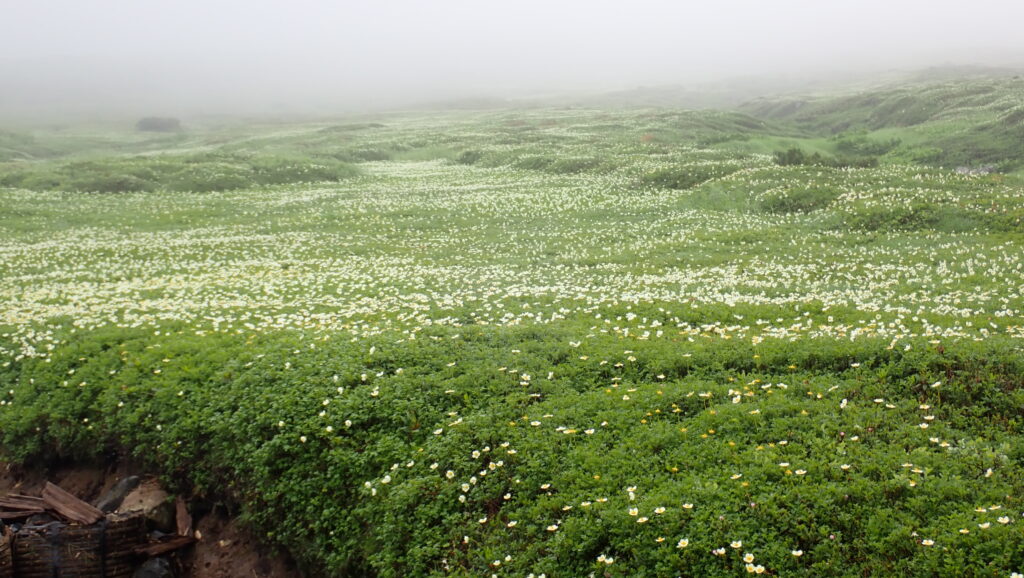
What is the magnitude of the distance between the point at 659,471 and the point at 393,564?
398 centimetres

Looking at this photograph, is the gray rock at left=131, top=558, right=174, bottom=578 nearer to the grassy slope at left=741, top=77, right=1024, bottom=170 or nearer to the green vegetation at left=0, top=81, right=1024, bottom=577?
the green vegetation at left=0, top=81, right=1024, bottom=577

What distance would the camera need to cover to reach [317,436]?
11.7 m

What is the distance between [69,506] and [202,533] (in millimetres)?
2440

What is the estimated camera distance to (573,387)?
1246 centimetres

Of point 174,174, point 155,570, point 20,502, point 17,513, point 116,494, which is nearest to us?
point 155,570

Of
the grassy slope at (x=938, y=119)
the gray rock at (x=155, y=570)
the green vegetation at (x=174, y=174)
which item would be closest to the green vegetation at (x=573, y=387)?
the gray rock at (x=155, y=570)

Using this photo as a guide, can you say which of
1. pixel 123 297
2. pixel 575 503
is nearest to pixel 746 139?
pixel 123 297

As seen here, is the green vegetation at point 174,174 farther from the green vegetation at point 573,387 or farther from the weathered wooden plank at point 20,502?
the weathered wooden plank at point 20,502

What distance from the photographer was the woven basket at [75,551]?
10671 millimetres

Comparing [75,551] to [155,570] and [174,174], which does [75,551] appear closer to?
[155,570]

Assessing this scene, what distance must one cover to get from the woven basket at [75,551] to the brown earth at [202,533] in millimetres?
869

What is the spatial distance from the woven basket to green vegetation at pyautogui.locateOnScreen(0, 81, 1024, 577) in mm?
1572

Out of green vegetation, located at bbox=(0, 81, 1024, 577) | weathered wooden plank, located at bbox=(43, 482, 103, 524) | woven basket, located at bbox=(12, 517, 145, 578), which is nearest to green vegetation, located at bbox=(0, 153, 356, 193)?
green vegetation, located at bbox=(0, 81, 1024, 577)

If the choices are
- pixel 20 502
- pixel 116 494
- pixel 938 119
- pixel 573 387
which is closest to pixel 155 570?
pixel 116 494
